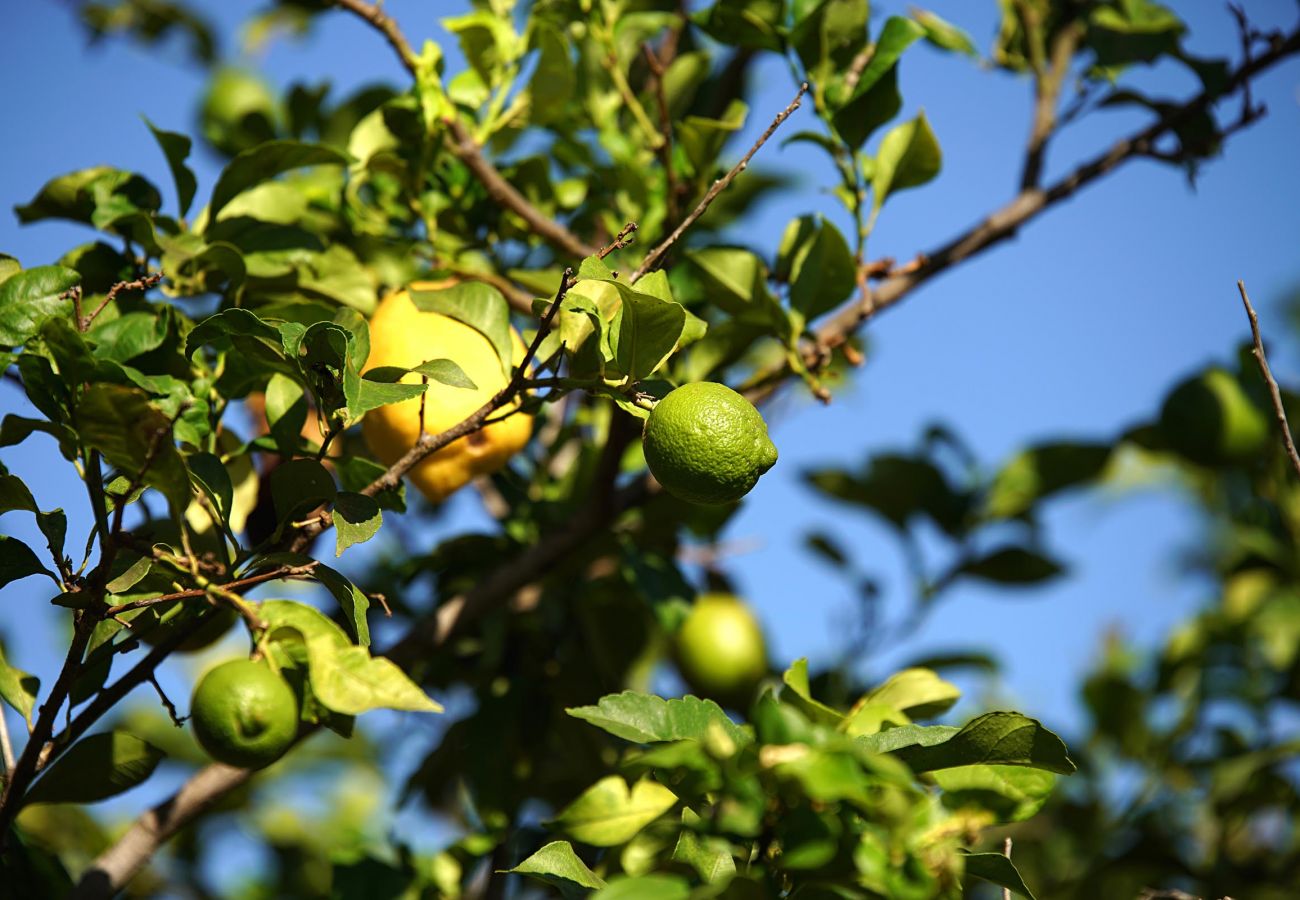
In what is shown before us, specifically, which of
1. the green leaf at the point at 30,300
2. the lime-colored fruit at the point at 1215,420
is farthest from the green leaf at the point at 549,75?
the lime-colored fruit at the point at 1215,420

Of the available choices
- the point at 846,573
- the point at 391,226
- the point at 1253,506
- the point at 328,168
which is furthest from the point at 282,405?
the point at 1253,506

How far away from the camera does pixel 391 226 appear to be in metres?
1.62

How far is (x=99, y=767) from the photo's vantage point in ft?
3.43

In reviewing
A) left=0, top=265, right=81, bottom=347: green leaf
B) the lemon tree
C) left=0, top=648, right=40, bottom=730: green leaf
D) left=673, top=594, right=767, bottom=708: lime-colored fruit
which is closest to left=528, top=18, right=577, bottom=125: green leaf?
the lemon tree

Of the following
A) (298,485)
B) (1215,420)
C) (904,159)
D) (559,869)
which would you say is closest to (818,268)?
(904,159)

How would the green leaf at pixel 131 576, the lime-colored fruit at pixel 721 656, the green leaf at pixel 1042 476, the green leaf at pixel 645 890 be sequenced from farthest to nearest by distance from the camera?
the green leaf at pixel 1042 476
the lime-colored fruit at pixel 721 656
the green leaf at pixel 131 576
the green leaf at pixel 645 890

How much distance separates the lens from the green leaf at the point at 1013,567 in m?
1.88

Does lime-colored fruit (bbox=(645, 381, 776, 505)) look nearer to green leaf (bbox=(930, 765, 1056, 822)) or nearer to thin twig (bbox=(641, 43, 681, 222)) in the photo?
green leaf (bbox=(930, 765, 1056, 822))

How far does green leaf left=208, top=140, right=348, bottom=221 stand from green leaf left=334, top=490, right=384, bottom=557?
1.70 feet

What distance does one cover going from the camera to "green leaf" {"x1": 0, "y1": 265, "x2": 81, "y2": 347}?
0.95 m

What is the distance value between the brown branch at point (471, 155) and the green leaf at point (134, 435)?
69 centimetres

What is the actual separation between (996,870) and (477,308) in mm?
649

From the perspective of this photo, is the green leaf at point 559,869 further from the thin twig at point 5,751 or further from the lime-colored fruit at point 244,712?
the thin twig at point 5,751

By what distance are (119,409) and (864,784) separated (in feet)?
1.81
